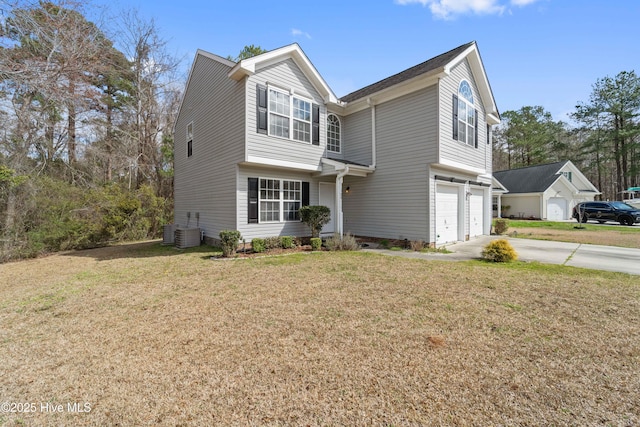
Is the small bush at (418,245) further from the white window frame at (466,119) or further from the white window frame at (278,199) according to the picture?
the white window frame at (466,119)

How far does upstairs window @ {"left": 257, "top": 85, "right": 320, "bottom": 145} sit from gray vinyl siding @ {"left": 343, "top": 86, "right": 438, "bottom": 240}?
2.86 meters

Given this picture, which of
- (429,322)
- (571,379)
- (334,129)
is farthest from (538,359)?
(334,129)

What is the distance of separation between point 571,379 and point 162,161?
21.7 meters

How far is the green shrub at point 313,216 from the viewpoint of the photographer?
10492 mm

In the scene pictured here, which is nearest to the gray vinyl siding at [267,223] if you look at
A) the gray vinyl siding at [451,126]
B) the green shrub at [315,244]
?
the green shrub at [315,244]

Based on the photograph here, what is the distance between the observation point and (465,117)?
11.6m

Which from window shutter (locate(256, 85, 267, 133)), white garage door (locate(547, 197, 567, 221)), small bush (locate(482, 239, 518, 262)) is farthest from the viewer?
white garage door (locate(547, 197, 567, 221))

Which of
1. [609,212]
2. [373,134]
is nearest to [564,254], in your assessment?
[373,134]

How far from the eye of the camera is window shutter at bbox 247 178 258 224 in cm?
966

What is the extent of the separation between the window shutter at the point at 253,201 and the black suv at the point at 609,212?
21.4 metres

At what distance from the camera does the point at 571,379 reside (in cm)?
262

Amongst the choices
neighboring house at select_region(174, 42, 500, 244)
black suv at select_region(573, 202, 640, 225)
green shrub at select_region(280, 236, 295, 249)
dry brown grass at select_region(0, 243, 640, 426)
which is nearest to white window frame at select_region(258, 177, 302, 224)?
neighboring house at select_region(174, 42, 500, 244)

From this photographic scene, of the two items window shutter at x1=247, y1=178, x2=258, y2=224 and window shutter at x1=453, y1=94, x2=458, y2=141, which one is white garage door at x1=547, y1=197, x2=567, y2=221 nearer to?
window shutter at x1=453, y1=94, x2=458, y2=141

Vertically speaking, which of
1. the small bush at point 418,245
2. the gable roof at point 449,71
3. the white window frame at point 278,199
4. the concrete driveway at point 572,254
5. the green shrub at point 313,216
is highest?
the gable roof at point 449,71
